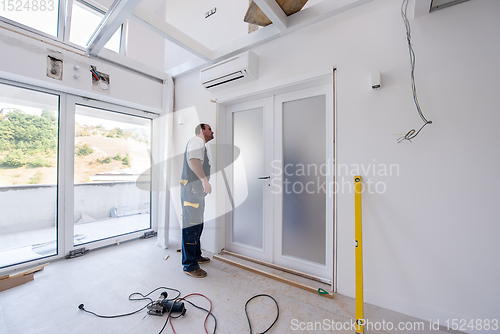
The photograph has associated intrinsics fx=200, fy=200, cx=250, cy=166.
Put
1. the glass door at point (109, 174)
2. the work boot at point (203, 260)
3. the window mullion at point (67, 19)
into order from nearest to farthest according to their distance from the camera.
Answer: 1. the window mullion at point (67, 19)
2. the work boot at point (203, 260)
3. the glass door at point (109, 174)

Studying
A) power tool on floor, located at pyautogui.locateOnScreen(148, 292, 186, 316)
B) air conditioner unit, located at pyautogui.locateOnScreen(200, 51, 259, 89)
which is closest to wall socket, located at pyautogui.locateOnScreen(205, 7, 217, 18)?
air conditioner unit, located at pyautogui.locateOnScreen(200, 51, 259, 89)

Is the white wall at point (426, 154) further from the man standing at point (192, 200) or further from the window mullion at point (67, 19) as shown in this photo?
the window mullion at point (67, 19)

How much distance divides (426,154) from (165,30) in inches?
111

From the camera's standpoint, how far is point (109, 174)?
3.10m

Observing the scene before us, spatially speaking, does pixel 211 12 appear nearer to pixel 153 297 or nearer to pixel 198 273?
pixel 198 273

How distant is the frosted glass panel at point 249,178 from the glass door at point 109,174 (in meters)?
1.76

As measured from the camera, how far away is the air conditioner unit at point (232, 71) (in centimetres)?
232

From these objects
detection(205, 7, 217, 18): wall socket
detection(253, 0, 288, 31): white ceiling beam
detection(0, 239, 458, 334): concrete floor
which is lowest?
detection(0, 239, 458, 334): concrete floor

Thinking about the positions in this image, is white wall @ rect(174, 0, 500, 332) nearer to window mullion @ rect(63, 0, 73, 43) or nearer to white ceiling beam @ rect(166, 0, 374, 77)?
white ceiling beam @ rect(166, 0, 374, 77)

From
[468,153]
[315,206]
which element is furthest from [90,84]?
[468,153]

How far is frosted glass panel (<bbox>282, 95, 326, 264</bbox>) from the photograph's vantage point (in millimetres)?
2145

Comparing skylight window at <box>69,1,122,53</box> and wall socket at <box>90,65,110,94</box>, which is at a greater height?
skylight window at <box>69,1,122,53</box>

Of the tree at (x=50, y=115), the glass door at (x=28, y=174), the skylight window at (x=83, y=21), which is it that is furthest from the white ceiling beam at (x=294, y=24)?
the glass door at (x=28, y=174)

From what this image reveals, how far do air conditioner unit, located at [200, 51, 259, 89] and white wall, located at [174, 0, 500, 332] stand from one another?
0.83 m
